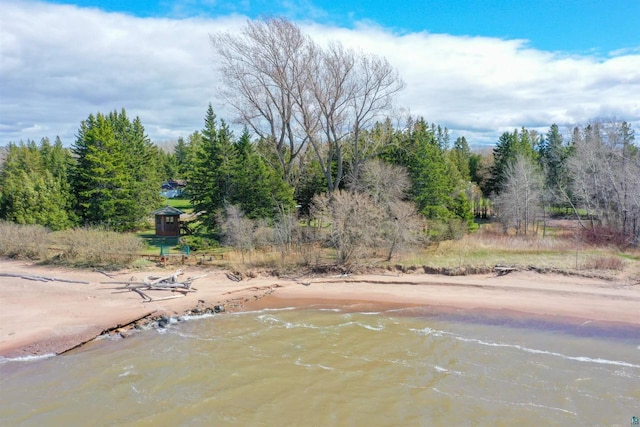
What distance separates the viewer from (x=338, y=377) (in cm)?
1630

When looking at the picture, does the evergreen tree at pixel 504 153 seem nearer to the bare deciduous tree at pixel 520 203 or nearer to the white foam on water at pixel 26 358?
the bare deciduous tree at pixel 520 203

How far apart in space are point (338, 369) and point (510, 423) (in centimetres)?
609

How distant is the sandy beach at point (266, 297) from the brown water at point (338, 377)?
1.65 meters

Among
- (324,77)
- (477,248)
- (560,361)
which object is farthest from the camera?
(324,77)

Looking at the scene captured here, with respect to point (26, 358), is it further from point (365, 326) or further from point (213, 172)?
point (213, 172)

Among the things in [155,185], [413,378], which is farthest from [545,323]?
[155,185]

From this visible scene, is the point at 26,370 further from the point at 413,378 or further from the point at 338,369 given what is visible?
the point at 413,378

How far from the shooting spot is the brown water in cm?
1392

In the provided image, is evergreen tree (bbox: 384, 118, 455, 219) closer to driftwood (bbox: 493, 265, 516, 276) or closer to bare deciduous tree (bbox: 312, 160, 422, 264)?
bare deciduous tree (bbox: 312, 160, 422, 264)

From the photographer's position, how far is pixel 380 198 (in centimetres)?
3550

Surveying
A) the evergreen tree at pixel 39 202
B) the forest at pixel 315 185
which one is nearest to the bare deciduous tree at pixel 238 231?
the forest at pixel 315 185

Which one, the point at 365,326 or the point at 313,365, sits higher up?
the point at 365,326

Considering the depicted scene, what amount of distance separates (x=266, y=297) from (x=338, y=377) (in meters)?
10.2

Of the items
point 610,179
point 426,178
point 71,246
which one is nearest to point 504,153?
point 610,179
